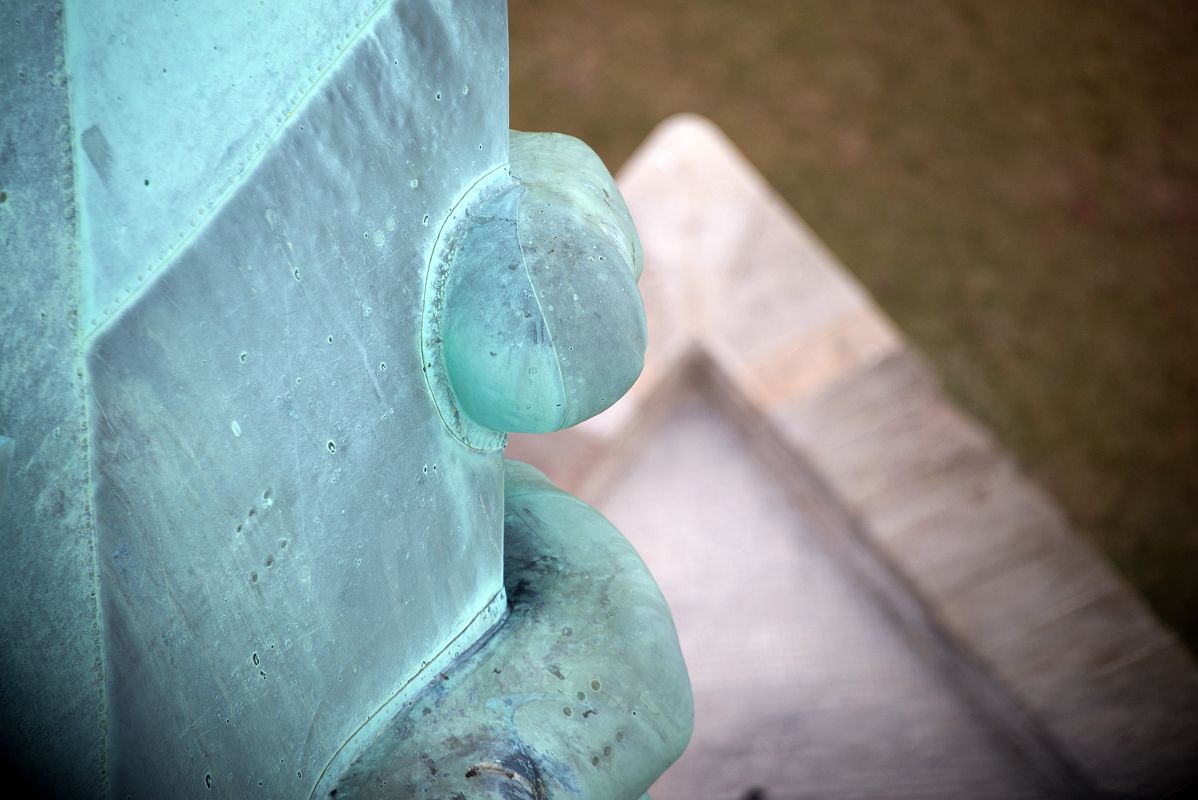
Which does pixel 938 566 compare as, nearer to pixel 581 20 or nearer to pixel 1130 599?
pixel 1130 599

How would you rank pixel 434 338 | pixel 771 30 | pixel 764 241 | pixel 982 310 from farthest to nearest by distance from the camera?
1. pixel 771 30
2. pixel 982 310
3. pixel 764 241
4. pixel 434 338

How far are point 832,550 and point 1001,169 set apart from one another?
130 centimetres

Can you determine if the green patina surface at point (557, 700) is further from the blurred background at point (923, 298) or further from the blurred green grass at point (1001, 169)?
the blurred green grass at point (1001, 169)

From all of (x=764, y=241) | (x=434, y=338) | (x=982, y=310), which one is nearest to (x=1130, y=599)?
(x=982, y=310)

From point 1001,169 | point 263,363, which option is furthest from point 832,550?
point 263,363

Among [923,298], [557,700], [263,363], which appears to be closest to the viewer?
[263,363]

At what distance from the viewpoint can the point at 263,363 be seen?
82 centimetres

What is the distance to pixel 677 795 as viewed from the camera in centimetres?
228

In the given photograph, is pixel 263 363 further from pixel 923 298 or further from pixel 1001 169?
pixel 1001 169

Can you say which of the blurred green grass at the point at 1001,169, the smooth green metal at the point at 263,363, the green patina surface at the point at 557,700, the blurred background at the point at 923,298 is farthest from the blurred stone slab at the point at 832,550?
the smooth green metal at the point at 263,363

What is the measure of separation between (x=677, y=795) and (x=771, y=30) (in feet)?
7.41

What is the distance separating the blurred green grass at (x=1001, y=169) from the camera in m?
2.78

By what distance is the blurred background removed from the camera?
236cm

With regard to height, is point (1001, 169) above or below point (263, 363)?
below
